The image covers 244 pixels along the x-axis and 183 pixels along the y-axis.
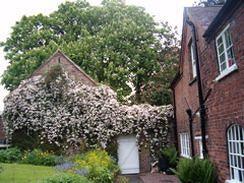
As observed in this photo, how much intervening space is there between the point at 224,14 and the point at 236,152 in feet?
12.0

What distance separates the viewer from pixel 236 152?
10609 mm

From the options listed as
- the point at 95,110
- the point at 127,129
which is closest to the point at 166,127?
the point at 127,129

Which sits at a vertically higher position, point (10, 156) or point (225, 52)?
point (225, 52)

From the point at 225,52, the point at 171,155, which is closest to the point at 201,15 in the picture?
the point at 225,52

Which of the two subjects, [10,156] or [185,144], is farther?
[10,156]

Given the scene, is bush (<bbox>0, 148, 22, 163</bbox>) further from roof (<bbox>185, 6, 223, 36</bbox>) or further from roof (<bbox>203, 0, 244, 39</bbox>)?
roof (<bbox>203, 0, 244, 39</bbox>)

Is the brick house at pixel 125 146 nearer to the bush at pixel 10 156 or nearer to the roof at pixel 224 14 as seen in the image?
the bush at pixel 10 156

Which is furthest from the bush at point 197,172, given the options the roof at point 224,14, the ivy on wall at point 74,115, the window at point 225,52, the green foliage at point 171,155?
the ivy on wall at point 74,115

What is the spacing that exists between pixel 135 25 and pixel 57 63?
8.95 metres

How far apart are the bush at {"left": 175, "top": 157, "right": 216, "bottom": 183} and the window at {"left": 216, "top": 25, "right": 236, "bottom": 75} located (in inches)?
120

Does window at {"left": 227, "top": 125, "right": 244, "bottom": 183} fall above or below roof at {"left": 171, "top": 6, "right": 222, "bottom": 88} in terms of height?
below

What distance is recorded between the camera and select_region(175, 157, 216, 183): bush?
40.3ft

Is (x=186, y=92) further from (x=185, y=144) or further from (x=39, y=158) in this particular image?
(x=39, y=158)

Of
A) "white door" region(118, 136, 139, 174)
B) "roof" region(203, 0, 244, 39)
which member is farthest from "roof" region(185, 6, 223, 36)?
"white door" region(118, 136, 139, 174)
